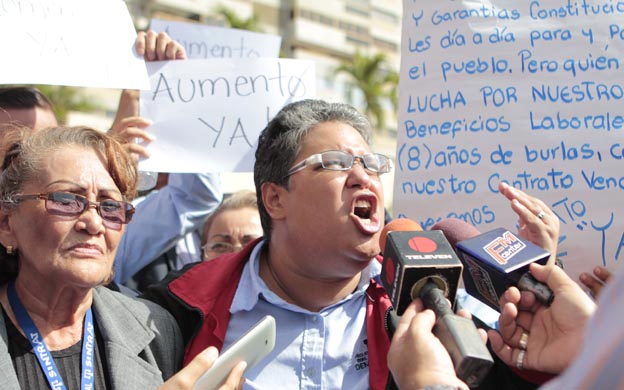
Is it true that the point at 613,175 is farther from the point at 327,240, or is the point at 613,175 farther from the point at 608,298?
the point at 608,298

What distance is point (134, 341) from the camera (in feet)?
8.54

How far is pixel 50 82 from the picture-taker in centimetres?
328

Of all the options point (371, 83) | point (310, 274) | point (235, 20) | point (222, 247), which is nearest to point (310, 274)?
point (310, 274)

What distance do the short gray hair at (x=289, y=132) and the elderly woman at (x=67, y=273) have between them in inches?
23.9

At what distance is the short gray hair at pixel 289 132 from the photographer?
2951 millimetres

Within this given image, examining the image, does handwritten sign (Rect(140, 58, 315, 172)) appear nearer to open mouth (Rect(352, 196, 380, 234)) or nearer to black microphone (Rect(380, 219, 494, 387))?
open mouth (Rect(352, 196, 380, 234))

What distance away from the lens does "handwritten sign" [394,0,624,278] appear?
125 inches

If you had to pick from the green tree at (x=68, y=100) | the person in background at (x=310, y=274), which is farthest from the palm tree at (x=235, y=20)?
the person in background at (x=310, y=274)

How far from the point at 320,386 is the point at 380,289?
0.49 metres

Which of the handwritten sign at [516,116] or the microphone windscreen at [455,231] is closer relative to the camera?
the microphone windscreen at [455,231]

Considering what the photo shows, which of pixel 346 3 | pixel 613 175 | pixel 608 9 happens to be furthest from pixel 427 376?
pixel 346 3

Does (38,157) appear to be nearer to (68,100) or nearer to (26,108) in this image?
(26,108)

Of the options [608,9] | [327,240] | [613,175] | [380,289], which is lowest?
[380,289]

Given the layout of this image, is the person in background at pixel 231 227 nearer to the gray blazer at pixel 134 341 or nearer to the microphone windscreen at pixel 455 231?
the gray blazer at pixel 134 341
